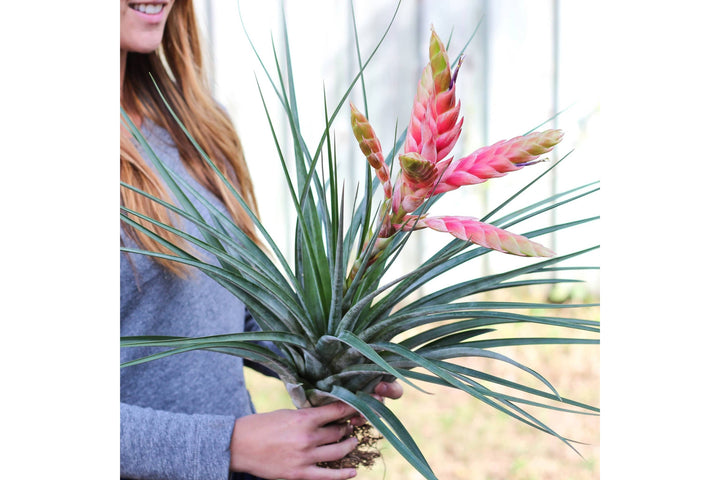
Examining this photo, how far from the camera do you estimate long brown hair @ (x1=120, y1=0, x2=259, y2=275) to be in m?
0.76

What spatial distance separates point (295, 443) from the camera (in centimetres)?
47

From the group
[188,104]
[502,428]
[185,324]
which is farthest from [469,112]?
[185,324]

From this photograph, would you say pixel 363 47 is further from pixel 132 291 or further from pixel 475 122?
pixel 132 291

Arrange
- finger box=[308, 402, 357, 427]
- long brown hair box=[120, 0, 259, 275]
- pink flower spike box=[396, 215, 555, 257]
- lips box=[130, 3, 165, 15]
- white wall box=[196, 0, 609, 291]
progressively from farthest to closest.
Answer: white wall box=[196, 0, 609, 291] → long brown hair box=[120, 0, 259, 275] → lips box=[130, 3, 165, 15] → finger box=[308, 402, 357, 427] → pink flower spike box=[396, 215, 555, 257]

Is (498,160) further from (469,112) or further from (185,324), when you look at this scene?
(469,112)

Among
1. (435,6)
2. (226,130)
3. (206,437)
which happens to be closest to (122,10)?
(226,130)

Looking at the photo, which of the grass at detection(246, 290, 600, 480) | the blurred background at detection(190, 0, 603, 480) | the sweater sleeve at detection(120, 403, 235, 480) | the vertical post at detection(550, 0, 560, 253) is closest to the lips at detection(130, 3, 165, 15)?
the sweater sleeve at detection(120, 403, 235, 480)

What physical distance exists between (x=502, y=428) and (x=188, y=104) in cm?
155

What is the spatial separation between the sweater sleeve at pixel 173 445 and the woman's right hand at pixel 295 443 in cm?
2

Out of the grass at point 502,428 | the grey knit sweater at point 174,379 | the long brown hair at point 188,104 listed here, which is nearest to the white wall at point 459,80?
the grass at point 502,428

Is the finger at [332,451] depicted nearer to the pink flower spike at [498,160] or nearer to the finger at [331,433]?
the finger at [331,433]

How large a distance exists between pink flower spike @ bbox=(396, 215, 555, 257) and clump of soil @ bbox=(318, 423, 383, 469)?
24cm

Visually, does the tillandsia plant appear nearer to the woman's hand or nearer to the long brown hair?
the woman's hand

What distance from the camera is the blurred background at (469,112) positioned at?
153 centimetres
